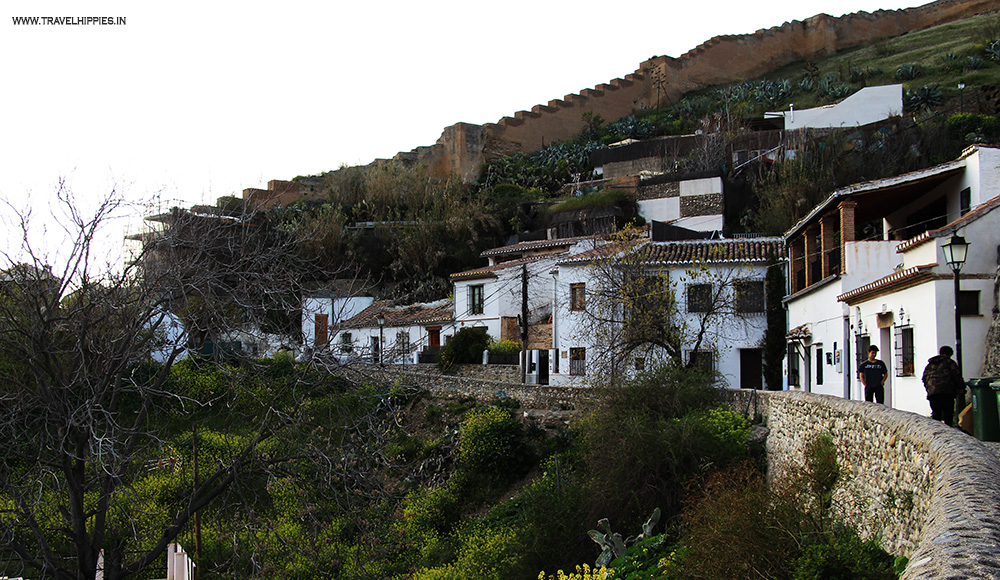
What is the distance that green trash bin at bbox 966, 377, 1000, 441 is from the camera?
882 cm

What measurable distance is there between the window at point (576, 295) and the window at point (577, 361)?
1.52 m

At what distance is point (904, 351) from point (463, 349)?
18909 millimetres

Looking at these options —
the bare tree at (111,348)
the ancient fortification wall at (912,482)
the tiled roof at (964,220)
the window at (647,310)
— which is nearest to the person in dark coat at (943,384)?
the ancient fortification wall at (912,482)

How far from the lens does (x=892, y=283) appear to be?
12.7 metres

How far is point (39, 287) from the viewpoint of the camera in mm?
8414

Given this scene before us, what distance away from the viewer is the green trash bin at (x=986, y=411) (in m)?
8.82

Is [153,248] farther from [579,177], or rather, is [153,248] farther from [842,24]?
[842,24]

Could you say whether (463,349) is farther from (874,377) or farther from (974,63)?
(974,63)

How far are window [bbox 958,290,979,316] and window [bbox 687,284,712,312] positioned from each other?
12.8m

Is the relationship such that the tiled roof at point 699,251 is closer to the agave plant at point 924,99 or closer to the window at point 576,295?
the window at point 576,295

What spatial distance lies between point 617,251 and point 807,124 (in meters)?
19.8

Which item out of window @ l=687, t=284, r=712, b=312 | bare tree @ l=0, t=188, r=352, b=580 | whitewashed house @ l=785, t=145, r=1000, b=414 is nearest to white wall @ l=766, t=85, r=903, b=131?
window @ l=687, t=284, r=712, b=312

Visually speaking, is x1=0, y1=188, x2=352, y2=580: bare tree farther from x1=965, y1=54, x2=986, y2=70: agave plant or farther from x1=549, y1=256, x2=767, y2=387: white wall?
x1=965, y1=54, x2=986, y2=70: agave plant

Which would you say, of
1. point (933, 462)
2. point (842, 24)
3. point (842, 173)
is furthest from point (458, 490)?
point (842, 24)
